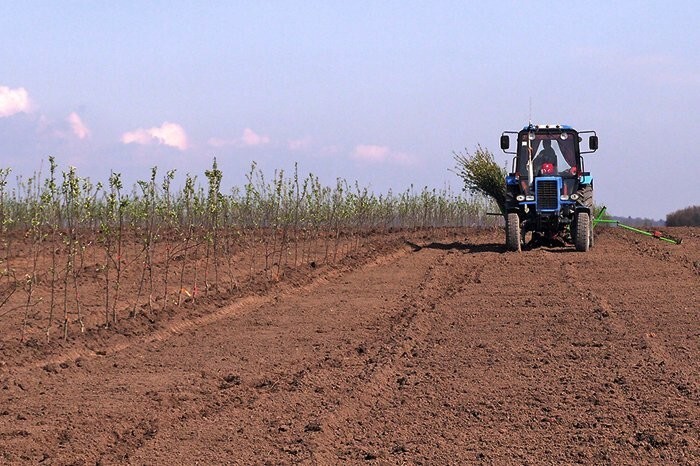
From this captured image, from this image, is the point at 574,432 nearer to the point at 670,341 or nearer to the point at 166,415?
the point at 166,415

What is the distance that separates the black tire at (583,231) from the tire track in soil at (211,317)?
4.37 meters

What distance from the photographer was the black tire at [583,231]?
18.7 metres

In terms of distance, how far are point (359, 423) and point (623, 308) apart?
628cm

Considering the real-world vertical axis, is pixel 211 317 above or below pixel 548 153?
below

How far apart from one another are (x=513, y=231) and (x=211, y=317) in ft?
31.2

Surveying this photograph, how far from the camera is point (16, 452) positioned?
5.68 m

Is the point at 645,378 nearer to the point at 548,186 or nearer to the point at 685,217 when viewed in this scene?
the point at 548,186

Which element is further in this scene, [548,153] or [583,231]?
[548,153]

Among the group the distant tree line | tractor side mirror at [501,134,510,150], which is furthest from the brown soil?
the distant tree line

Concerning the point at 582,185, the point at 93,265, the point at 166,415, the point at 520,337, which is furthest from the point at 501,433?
the point at 582,185

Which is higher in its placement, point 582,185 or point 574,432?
point 582,185

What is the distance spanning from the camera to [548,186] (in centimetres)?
1894

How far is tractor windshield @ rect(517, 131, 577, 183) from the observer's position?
19609 mm

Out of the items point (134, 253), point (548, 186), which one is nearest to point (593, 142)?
point (548, 186)
